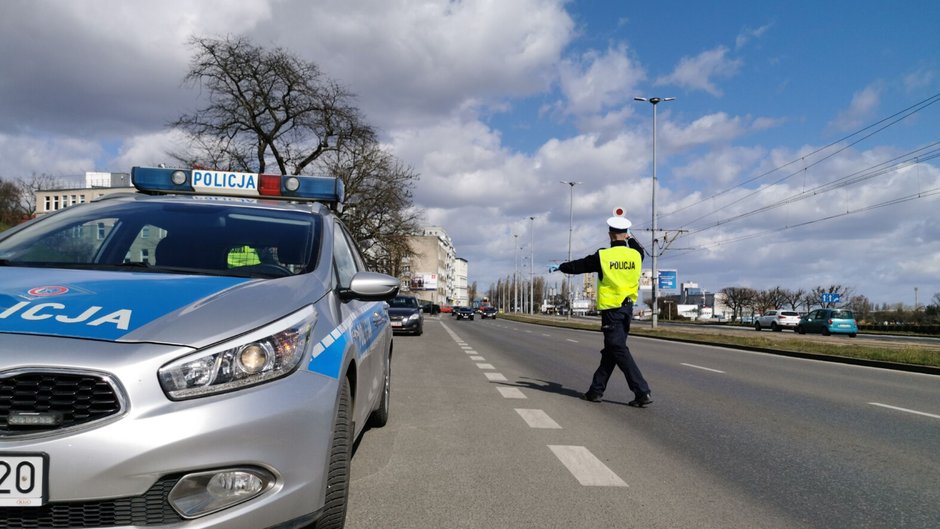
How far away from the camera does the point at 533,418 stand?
6934 millimetres

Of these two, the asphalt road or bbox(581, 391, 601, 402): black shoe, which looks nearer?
the asphalt road

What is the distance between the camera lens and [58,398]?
2295 millimetres

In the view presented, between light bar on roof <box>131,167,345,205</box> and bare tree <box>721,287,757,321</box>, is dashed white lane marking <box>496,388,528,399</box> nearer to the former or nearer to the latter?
light bar on roof <box>131,167,345,205</box>

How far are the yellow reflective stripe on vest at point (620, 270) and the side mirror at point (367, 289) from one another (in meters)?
4.19

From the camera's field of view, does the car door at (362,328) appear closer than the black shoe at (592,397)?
Yes

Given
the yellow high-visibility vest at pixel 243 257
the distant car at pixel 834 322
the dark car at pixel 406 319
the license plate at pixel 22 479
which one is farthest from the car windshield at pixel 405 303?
the distant car at pixel 834 322

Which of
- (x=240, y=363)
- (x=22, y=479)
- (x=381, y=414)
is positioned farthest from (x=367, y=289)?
(x=381, y=414)

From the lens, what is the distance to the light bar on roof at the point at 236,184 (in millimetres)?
5277

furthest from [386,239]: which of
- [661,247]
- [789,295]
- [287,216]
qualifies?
[789,295]

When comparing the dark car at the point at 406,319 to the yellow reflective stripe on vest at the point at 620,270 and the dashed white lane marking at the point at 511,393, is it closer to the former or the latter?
the dashed white lane marking at the point at 511,393

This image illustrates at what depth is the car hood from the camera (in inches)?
97.2

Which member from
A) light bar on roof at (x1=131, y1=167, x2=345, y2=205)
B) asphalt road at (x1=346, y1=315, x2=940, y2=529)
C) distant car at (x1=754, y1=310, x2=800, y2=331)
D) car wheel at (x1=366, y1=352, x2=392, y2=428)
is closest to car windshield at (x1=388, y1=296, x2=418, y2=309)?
asphalt road at (x1=346, y1=315, x2=940, y2=529)

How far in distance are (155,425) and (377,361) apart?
260cm

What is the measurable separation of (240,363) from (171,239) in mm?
1564
